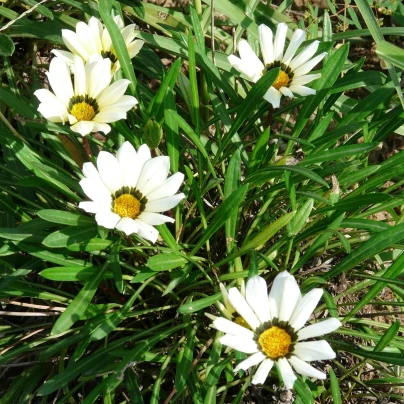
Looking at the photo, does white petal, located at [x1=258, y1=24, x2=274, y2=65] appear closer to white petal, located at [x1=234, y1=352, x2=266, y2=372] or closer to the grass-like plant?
the grass-like plant

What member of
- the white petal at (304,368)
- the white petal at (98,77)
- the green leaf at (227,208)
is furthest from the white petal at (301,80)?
the white petal at (304,368)

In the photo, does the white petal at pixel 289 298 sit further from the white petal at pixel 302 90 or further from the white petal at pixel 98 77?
the white petal at pixel 98 77

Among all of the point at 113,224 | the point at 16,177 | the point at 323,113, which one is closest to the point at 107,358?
the point at 113,224

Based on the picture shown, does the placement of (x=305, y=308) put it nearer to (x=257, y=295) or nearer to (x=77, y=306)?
(x=257, y=295)


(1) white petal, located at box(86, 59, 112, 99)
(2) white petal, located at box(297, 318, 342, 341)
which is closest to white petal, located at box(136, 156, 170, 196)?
(1) white petal, located at box(86, 59, 112, 99)

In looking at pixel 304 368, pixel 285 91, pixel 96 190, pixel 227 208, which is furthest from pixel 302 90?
pixel 304 368

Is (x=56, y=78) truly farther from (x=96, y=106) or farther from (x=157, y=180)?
(x=157, y=180)
